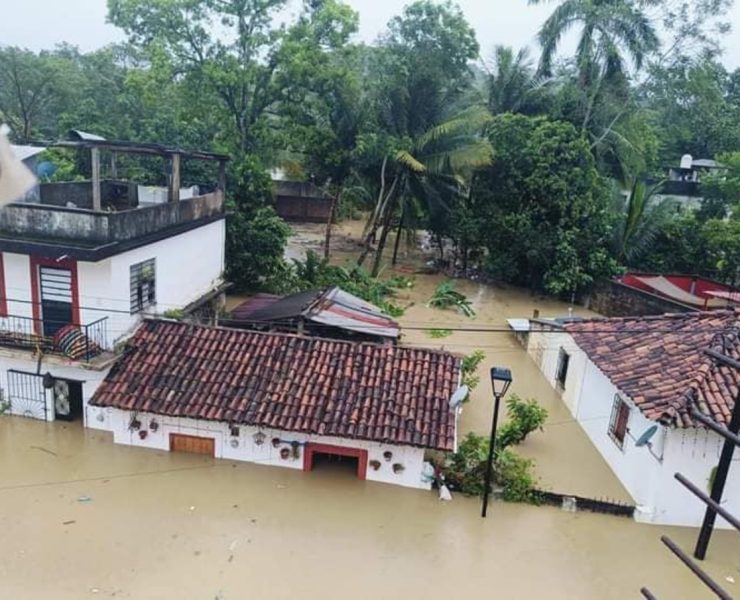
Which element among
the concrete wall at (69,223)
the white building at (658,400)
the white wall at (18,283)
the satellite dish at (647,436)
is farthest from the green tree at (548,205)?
the white wall at (18,283)

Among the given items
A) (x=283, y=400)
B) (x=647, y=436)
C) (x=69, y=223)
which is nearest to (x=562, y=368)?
(x=647, y=436)

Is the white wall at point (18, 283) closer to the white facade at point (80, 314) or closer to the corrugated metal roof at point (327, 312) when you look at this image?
the white facade at point (80, 314)

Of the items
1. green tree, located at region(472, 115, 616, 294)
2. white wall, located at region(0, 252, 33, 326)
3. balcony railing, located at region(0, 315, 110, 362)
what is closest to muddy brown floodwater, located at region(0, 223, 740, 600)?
balcony railing, located at region(0, 315, 110, 362)

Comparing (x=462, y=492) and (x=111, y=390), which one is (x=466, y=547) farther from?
(x=111, y=390)

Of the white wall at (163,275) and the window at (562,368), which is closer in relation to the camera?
the white wall at (163,275)

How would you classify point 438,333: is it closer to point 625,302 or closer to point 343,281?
point 343,281

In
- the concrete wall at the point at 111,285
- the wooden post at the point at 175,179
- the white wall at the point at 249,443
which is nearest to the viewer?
the white wall at the point at 249,443

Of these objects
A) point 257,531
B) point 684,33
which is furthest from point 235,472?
point 684,33
